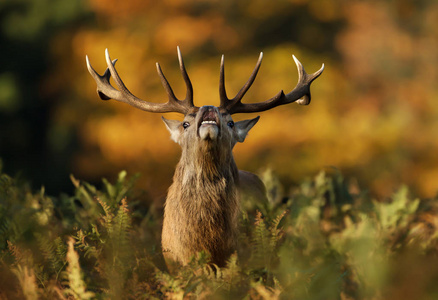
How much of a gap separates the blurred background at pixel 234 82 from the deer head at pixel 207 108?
20.7ft

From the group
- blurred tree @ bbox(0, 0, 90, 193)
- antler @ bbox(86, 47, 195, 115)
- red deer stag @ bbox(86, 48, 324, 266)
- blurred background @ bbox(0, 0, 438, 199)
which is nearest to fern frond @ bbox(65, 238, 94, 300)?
red deer stag @ bbox(86, 48, 324, 266)

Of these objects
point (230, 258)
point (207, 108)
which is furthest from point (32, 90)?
point (230, 258)

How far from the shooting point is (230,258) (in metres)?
4.02

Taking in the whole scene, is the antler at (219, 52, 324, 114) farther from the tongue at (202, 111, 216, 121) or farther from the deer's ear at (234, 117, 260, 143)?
the tongue at (202, 111, 216, 121)

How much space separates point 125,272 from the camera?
344 cm

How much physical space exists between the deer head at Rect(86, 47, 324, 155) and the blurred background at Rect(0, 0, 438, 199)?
6.31 meters

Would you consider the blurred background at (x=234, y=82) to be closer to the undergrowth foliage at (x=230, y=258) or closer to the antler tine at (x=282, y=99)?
the undergrowth foliage at (x=230, y=258)

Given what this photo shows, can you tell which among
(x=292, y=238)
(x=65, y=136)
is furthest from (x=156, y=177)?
(x=292, y=238)

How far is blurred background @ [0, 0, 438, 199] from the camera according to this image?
11.9 metres

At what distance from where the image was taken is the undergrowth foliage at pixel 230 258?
9.76 feet

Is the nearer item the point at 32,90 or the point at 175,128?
the point at 175,128

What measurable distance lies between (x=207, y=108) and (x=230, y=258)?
1154 mm

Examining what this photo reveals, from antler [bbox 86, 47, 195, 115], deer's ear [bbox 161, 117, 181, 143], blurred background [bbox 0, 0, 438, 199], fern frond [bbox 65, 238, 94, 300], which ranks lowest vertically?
fern frond [bbox 65, 238, 94, 300]

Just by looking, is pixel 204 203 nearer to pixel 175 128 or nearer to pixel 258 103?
pixel 175 128
